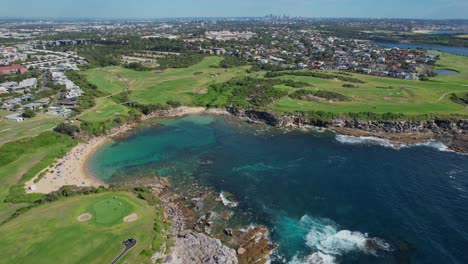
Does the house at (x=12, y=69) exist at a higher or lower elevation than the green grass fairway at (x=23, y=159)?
higher

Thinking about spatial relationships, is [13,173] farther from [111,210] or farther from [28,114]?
[28,114]

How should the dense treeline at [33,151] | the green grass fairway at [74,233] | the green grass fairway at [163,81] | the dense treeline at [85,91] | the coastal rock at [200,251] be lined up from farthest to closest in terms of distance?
the green grass fairway at [163,81] < the dense treeline at [85,91] < the dense treeline at [33,151] < the coastal rock at [200,251] < the green grass fairway at [74,233]

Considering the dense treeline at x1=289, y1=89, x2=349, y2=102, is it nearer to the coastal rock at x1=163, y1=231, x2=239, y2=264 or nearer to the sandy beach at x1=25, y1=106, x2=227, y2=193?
the sandy beach at x1=25, y1=106, x2=227, y2=193

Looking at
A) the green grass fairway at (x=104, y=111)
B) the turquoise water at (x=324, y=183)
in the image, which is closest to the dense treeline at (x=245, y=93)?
the turquoise water at (x=324, y=183)

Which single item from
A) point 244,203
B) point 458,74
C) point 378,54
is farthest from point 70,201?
point 378,54

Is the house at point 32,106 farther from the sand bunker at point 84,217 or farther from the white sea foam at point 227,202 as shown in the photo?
the white sea foam at point 227,202

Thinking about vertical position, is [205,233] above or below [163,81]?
below

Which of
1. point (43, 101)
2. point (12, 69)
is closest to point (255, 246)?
point (43, 101)
